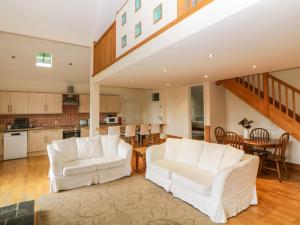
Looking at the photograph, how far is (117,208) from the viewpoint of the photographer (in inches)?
104

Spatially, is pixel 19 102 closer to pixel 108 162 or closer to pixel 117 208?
pixel 108 162

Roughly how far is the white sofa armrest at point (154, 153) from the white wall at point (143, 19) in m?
2.21

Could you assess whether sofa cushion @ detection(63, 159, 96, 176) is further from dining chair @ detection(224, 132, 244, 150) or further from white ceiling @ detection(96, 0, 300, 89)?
dining chair @ detection(224, 132, 244, 150)

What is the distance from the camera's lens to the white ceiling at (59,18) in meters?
4.60

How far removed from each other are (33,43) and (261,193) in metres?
6.75

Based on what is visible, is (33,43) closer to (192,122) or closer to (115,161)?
(115,161)

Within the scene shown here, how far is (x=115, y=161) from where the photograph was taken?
3.67 m

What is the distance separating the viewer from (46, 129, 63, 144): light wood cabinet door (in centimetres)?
604

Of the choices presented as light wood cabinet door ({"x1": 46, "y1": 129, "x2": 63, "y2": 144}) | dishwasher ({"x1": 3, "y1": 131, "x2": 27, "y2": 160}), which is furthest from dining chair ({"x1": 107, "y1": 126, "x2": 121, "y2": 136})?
dishwasher ({"x1": 3, "y1": 131, "x2": 27, "y2": 160})

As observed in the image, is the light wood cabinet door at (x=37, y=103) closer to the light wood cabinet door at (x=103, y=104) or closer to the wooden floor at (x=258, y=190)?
the wooden floor at (x=258, y=190)

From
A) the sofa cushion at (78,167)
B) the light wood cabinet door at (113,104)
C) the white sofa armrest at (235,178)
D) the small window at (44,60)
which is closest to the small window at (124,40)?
the sofa cushion at (78,167)

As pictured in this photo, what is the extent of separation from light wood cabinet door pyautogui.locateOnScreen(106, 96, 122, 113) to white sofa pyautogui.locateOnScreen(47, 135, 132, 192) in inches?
153

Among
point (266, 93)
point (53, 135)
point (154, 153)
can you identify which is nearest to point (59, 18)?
point (53, 135)

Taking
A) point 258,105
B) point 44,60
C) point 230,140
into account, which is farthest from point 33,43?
point 258,105
